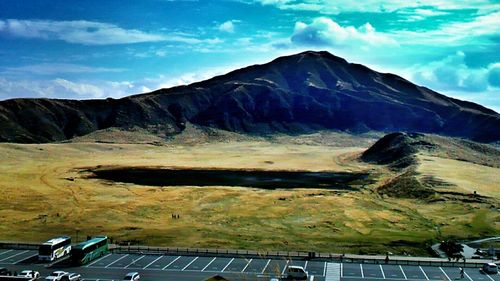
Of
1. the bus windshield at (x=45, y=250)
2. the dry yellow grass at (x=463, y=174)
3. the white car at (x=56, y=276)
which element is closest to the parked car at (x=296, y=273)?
the white car at (x=56, y=276)

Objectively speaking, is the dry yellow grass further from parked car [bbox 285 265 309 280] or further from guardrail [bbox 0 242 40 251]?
guardrail [bbox 0 242 40 251]

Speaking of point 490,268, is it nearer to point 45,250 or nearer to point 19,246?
point 45,250

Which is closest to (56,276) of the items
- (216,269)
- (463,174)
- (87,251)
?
(87,251)

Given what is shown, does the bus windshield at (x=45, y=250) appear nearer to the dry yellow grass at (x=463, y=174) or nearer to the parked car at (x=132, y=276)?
the parked car at (x=132, y=276)

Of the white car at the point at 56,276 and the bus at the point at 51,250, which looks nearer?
the white car at the point at 56,276

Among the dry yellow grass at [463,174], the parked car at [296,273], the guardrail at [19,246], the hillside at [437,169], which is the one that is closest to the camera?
the parked car at [296,273]

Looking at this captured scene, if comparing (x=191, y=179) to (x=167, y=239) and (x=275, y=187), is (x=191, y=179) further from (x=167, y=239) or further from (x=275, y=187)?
(x=167, y=239)
